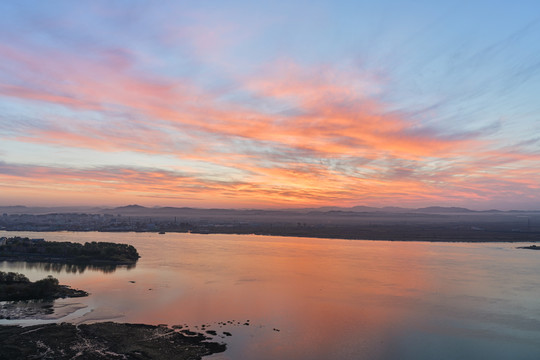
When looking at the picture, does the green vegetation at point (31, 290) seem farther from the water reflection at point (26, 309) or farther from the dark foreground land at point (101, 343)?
the dark foreground land at point (101, 343)

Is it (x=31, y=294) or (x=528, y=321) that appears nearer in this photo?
(x=528, y=321)

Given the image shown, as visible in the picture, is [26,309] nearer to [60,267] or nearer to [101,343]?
[101,343]

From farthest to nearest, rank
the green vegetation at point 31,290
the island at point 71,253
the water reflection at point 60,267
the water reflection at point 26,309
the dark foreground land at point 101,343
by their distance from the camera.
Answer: the island at point 71,253 < the water reflection at point 60,267 < the green vegetation at point 31,290 < the water reflection at point 26,309 < the dark foreground land at point 101,343

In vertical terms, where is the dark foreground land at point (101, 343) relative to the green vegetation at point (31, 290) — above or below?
below

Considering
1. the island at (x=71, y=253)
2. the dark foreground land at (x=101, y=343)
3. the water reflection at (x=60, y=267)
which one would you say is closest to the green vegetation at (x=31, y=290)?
the dark foreground land at (x=101, y=343)

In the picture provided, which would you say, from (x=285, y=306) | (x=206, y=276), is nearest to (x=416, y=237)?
(x=206, y=276)

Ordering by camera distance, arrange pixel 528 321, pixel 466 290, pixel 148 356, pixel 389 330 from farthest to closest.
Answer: pixel 466 290 < pixel 528 321 < pixel 389 330 < pixel 148 356

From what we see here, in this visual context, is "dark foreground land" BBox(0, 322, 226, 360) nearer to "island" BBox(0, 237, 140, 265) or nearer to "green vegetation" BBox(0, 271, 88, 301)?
"green vegetation" BBox(0, 271, 88, 301)

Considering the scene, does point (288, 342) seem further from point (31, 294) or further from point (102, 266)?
point (102, 266)
